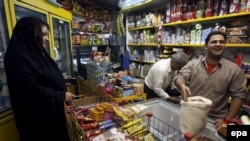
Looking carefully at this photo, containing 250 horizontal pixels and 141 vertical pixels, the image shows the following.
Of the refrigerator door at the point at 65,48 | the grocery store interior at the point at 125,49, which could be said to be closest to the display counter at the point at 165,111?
the grocery store interior at the point at 125,49

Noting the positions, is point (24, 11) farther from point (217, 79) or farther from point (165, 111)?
point (217, 79)

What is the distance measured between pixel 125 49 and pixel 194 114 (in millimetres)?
4012

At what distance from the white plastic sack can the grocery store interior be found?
3 cm

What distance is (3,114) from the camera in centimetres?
157

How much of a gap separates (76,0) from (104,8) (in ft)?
3.11

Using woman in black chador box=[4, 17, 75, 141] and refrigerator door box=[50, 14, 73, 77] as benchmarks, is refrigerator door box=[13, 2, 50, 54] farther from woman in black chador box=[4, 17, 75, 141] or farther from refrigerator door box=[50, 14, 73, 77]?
refrigerator door box=[50, 14, 73, 77]

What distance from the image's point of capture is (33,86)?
129 centimetres

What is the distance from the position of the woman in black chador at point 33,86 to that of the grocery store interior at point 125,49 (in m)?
0.23

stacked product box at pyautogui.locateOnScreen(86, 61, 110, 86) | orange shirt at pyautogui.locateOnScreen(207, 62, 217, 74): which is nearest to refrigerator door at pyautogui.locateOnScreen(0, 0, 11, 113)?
stacked product box at pyautogui.locateOnScreen(86, 61, 110, 86)

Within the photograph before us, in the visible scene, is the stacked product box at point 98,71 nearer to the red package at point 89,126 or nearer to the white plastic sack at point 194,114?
the red package at point 89,126

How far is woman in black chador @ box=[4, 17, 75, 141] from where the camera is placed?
4.23 ft

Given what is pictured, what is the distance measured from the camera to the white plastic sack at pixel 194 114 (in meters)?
0.88

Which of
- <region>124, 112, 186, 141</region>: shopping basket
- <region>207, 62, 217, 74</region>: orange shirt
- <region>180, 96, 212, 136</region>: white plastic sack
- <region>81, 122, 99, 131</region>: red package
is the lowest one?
<region>124, 112, 186, 141</region>: shopping basket

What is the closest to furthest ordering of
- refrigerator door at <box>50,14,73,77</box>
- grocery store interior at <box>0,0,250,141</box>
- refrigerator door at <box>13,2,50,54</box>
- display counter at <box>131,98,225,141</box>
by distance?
grocery store interior at <box>0,0,250,141</box> → display counter at <box>131,98,225,141</box> → refrigerator door at <box>13,2,50,54</box> → refrigerator door at <box>50,14,73,77</box>
